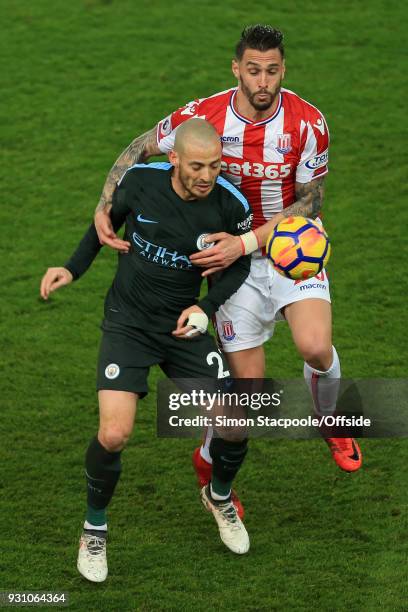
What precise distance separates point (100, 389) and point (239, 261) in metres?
1.06

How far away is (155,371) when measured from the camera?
861cm

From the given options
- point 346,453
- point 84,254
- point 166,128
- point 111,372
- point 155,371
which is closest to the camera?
point 111,372

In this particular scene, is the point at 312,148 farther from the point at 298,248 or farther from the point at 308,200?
the point at 298,248

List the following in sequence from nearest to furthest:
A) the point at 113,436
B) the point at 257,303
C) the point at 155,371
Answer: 1. the point at 113,436
2. the point at 257,303
3. the point at 155,371

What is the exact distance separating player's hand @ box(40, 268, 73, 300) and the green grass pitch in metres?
1.39

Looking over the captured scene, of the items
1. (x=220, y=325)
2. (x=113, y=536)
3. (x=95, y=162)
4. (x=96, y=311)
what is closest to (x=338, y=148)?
(x=95, y=162)

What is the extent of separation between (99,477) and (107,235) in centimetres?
132

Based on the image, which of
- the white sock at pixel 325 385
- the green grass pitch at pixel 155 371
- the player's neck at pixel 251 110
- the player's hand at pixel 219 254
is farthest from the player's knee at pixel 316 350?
the player's neck at pixel 251 110

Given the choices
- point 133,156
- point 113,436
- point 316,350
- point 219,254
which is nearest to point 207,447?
point 316,350

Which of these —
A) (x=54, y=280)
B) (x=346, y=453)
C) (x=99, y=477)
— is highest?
(x=54, y=280)

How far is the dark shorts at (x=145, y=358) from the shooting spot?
20.5ft

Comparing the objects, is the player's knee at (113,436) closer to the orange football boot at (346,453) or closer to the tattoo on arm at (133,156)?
the tattoo on arm at (133,156)

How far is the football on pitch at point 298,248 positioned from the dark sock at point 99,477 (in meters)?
1.35

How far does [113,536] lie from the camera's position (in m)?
6.73
